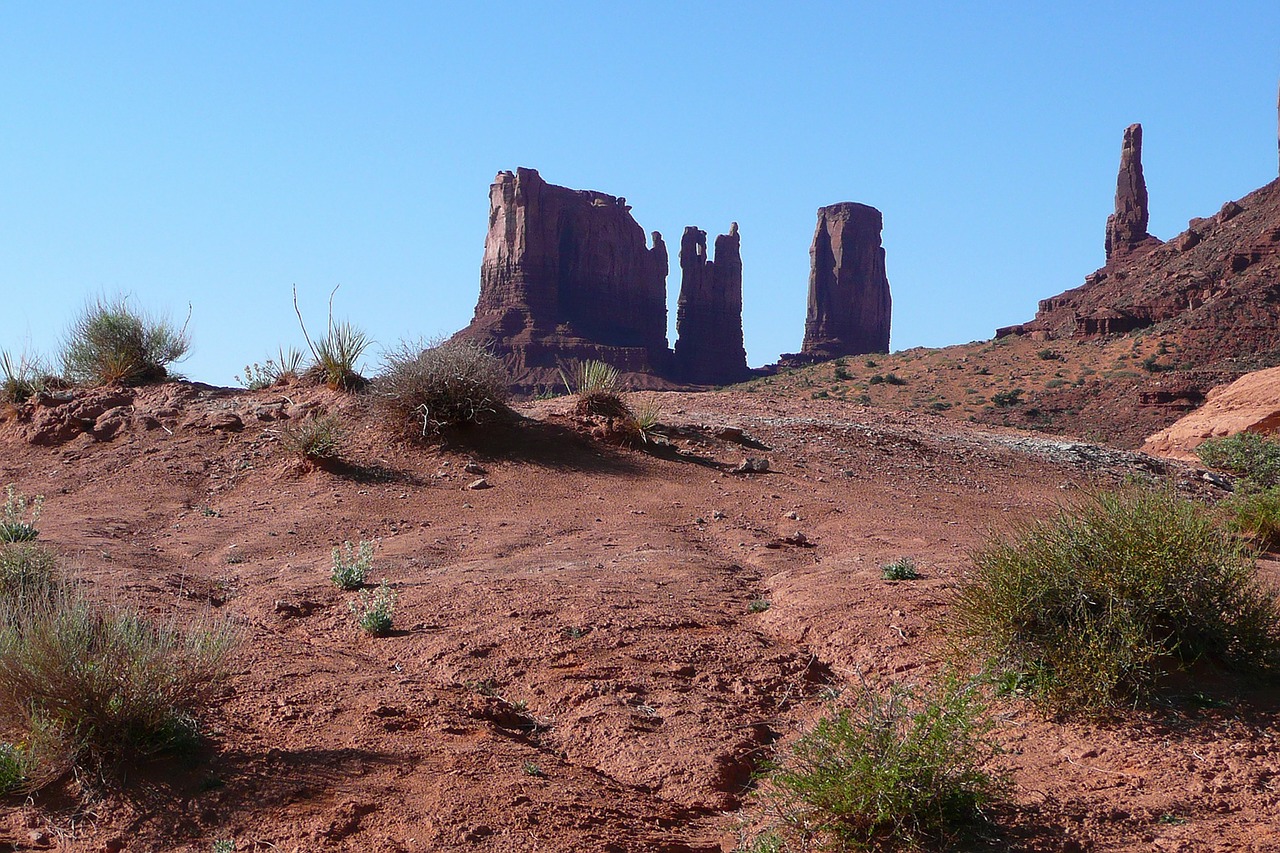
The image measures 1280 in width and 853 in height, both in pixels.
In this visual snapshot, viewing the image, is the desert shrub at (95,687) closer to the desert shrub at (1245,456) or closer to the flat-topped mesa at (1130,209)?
the desert shrub at (1245,456)

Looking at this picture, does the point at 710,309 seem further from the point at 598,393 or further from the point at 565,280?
the point at 598,393

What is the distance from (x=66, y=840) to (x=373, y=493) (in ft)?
25.8

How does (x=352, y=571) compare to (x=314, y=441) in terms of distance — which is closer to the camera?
(x=352, y=571)

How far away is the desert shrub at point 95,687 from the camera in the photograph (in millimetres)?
4375

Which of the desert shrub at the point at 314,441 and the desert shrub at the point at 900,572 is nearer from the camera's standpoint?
the desert shrub at the point at 900,572

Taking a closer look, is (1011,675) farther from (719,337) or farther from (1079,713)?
(719,337)

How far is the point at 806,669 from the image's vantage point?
20.1 ft

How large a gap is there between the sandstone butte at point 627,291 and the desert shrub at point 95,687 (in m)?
73.4

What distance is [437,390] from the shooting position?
1333 cm

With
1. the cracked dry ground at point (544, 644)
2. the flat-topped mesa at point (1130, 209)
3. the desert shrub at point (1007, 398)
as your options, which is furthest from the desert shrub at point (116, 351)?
the flat-topped mesa at point (1130, 209)

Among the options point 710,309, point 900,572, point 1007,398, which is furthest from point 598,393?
point 710,309

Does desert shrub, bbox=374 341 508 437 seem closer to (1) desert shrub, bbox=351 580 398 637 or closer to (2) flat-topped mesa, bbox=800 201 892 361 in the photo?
(1) desert shrub, bbox=351 580 398 637

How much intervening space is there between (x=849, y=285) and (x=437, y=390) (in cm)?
9600

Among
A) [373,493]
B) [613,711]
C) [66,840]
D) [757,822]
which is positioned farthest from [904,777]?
[373,493]
